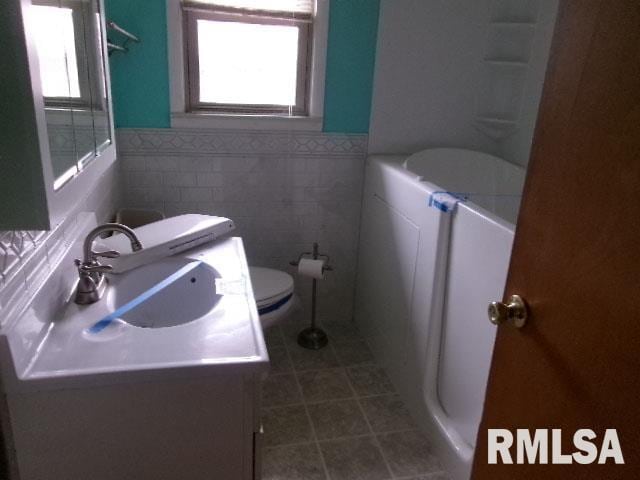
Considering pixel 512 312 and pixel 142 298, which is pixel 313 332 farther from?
pixel 512 312

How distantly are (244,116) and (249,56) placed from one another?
27 cm

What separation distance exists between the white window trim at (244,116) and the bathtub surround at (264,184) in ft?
0.12

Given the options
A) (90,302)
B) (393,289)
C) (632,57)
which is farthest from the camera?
(393,289)

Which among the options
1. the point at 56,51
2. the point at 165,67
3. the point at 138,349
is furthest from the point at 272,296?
the point at 56,51

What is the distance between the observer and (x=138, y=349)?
970mm

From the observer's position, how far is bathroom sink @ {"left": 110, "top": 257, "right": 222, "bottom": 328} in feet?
4.19

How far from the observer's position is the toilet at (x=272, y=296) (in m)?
1.88

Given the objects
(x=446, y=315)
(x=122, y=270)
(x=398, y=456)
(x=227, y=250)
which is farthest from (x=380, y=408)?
(x=122, y=270)

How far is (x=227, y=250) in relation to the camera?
155 cm

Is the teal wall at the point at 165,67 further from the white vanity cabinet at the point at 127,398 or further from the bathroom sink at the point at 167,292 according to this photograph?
the white vanity cabinet at the point at 127,398

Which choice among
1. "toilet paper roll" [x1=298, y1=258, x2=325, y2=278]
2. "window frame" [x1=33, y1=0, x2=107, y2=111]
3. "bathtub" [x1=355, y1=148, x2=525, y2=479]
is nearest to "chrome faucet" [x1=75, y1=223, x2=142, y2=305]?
"window frame" [x1=33, y1=0, x2=107, y2=111]

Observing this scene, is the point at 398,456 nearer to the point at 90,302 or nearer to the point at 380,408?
the point at 380,408

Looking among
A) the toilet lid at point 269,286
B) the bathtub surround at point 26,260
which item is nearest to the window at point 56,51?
the bathtub surround at point 26,260

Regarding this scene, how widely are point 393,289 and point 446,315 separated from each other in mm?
447
